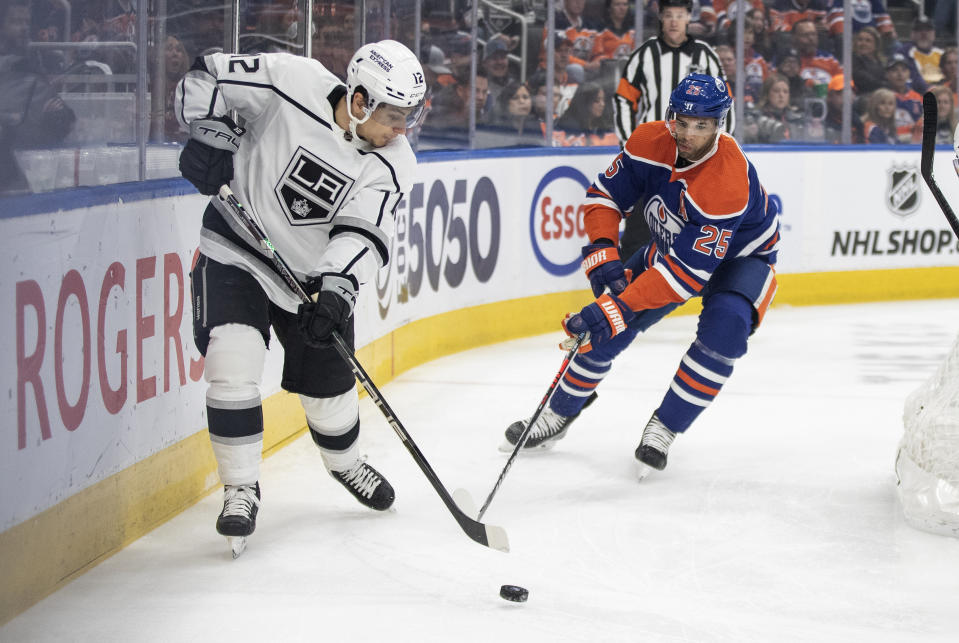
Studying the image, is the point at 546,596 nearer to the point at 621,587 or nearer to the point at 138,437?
the point at 621,587

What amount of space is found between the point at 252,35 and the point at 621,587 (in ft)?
6.56

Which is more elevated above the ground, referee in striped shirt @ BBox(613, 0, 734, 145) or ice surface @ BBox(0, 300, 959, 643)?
referee in striped shirt @ BBox(613, 0, 734, 145)

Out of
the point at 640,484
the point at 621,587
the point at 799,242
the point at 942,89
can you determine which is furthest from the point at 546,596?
the point at 942,89

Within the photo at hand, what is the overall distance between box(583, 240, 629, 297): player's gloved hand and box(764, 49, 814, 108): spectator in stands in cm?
397

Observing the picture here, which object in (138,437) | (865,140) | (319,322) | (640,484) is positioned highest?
(865,140)

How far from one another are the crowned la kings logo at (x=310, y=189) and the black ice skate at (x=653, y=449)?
1.14 metres

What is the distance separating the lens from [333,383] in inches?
111

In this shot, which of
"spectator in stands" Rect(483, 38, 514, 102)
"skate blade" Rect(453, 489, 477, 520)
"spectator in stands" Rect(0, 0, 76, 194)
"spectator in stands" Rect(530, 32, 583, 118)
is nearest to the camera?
"spectator in stands" Rect(0, 0, 76, 194)

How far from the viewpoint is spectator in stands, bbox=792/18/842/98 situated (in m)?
7.02

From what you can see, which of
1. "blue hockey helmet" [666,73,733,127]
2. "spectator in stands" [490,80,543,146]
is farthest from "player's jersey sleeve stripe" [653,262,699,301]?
"spectator in stands" [490,80,543,146]

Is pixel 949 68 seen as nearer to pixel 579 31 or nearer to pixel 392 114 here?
pixel 579 31

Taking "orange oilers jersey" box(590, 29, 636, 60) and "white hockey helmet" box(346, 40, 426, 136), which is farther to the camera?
"orange oilers jersey" box(590, 29, 636, 60)

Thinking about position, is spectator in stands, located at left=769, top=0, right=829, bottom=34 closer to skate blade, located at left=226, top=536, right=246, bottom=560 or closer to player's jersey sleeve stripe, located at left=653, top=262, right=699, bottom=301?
player's jersey sleeve stripe, located at left=653, top=262, right=699, bottom=301

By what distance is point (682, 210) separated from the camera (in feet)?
10.7
